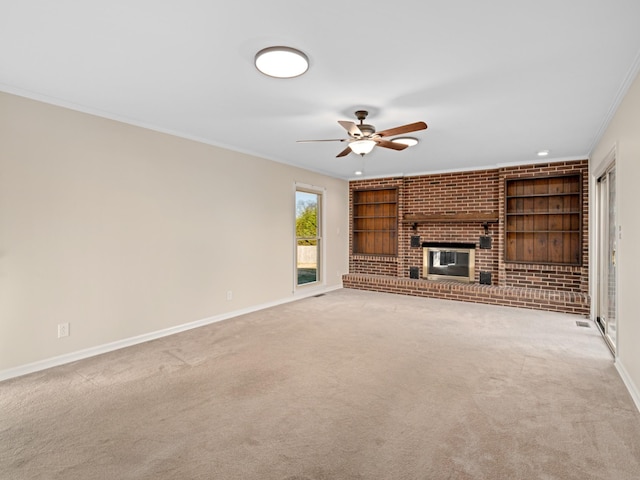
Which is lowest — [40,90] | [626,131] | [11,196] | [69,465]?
[69,465]

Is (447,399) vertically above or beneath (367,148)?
beneath

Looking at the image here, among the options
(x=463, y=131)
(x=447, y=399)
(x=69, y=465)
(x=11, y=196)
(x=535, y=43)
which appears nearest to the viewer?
(x=69, y=465)

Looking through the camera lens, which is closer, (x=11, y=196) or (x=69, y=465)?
(x=69, y=465)

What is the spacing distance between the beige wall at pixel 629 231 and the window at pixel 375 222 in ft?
14.2

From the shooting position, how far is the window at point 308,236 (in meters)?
6.56

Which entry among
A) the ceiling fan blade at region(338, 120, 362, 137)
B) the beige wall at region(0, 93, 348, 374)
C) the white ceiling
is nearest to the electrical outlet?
the beige wall at region(0, 93, 348, 374)

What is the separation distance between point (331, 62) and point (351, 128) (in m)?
0.82

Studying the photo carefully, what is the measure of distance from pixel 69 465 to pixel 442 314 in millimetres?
4647

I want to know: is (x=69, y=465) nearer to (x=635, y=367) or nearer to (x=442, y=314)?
(x=635, y=367)

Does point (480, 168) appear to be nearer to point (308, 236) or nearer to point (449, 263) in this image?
point (449, 263)

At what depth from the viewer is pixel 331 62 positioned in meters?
2.51

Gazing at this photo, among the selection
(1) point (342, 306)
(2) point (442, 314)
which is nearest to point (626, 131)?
(2) point (442, 314)

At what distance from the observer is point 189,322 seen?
4457mm

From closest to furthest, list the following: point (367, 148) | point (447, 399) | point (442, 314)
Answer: point (447, 399) → point (367, 148) → point (442, 314)
